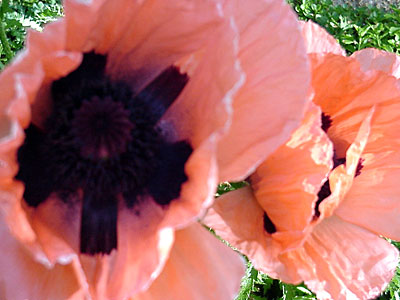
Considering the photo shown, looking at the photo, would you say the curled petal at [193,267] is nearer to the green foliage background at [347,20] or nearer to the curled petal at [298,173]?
the curled petal at [298,173]

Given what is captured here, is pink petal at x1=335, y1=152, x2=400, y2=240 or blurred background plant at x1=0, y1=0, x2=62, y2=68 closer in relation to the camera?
pink petal at x1=335, y1=152, x2=400, y2=240

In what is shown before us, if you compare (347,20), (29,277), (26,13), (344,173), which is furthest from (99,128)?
(347,20)

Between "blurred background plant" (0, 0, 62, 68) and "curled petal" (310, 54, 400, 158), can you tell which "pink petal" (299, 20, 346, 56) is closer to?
"curled petal" (310, 54, 400, 158)

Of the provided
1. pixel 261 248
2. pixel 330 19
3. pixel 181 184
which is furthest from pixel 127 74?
pixel 330 19

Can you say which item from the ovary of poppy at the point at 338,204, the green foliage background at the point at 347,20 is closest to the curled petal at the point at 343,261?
the ovary of poppy at the point at 338,204

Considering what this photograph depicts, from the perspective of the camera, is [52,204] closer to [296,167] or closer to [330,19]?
[296,167]

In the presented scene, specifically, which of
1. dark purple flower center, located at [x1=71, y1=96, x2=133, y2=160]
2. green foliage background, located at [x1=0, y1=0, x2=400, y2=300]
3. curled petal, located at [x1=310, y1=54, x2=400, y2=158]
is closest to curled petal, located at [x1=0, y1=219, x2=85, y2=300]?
dark purple flower center, located at [x1=71, y1=96, x2=133, y2=160]

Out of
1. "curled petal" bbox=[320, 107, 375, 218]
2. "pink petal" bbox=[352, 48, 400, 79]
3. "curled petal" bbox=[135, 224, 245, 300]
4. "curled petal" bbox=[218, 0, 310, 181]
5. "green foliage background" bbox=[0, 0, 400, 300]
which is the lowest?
"green foliage background" bbox=[0, 0, 400, 300]
